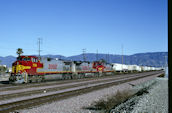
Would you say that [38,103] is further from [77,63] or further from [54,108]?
[77,63]

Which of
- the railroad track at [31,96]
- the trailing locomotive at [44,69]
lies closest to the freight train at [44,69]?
the trailing locomotive at [44,69]

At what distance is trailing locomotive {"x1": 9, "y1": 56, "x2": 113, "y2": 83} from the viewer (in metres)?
22.8

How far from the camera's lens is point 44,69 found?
2695cm

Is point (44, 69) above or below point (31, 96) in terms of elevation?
above

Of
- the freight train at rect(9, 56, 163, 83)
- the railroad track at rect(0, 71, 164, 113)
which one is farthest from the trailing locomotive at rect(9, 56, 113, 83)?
the railroad track at rect(0, 71, 164, 113)

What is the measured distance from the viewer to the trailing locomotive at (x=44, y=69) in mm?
22766

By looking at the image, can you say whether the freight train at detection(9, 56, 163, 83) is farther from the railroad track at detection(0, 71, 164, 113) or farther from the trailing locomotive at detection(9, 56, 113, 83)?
the railroad track at detection(0, 71, 164, 113)

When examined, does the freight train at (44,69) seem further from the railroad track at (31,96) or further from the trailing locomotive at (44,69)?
the railroad track at (31,96)

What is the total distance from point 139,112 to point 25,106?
537 centimetres

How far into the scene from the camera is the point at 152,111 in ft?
25.8

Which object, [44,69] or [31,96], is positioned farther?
[44,69]

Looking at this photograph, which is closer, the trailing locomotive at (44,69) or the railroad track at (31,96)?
the railroad track at (31,96)

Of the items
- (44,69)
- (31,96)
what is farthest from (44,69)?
(31,96)

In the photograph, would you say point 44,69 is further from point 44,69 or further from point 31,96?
point 31,96
